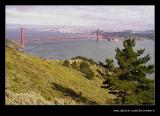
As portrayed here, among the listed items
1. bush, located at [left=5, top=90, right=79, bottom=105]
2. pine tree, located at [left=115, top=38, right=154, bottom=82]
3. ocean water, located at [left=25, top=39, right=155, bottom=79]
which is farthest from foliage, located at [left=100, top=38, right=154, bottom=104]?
bush, located at [left=5, top=90, right=79, bottom=105]

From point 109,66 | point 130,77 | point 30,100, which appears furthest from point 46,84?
point 130,77

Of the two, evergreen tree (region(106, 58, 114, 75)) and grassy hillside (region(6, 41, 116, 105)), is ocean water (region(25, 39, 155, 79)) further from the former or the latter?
grassy hillside (region(6, 41, 116, 105))

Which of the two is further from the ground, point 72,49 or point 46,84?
point 72,49

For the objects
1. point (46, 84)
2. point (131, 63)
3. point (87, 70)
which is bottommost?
point (46, 84)

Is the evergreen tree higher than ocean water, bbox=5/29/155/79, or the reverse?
ocean water, bbox=5/29/155/79

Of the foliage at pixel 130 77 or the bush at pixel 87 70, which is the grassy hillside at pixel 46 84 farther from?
the foliage at pixel 130 77

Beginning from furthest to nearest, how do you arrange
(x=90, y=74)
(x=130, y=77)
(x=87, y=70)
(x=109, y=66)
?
(x=130, y=77) < (x=87, y=70) < (x=90, y=74) < (x=109, y=66)

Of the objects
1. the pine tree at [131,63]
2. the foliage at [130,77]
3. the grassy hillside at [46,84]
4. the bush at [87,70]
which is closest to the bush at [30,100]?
the grassy hillside at [46,84]

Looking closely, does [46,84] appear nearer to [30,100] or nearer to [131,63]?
[30,100]

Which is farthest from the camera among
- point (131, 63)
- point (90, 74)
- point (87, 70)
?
point (131, 63)
